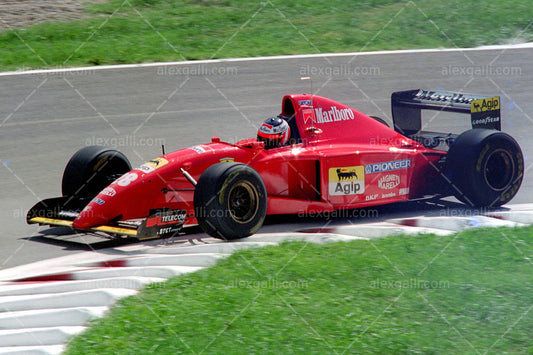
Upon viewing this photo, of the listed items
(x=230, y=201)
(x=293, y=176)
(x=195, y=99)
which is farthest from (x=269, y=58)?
(x=230, y=201)

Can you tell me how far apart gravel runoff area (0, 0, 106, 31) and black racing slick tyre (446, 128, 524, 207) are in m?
11.5

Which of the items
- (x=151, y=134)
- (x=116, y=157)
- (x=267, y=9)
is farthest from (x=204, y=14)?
(x=116, y=157)

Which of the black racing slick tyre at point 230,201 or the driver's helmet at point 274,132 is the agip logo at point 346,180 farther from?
the black racing slick tyre at point 230,201

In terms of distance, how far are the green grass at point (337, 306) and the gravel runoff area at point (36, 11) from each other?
40.2 feet

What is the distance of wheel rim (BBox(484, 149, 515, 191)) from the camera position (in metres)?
8.68

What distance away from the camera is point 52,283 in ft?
19.9

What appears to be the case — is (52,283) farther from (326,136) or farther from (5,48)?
(5,48)

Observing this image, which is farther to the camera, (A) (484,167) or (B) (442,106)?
(B) (442,106)

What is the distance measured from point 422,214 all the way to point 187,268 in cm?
354

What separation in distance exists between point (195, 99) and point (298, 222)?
20.9ft

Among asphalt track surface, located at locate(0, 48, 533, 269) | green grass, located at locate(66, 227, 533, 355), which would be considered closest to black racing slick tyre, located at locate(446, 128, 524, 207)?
asphalt track surface, located at locate(0, 48, 533, 269)

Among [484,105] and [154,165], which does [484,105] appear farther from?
[154,165]

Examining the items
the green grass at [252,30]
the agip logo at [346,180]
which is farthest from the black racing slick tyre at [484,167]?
the green grass at [252,30]

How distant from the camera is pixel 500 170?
875cm
